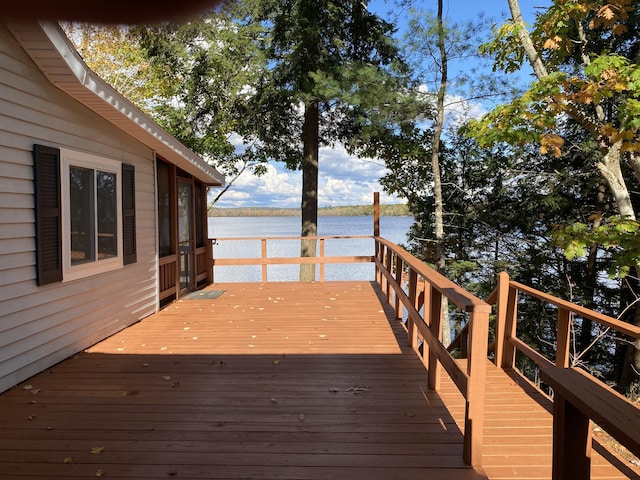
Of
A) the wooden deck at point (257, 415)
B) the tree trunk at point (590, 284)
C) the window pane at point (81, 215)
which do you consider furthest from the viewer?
the tree trunk at point (590, 284)

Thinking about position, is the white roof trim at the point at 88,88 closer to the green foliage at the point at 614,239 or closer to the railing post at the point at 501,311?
the railing post at the point at 501,311

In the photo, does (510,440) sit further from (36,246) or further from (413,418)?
(36,246)

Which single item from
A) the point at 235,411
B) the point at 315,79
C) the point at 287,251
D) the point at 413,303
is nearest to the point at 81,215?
the point at 235,411

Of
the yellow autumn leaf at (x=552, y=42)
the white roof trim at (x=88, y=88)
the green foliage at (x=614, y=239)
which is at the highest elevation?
the yellow autumn leaf at (x=552, y=42)

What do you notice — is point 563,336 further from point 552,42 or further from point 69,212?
point 552,42

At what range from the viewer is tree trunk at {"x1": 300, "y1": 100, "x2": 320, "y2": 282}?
11648 mm

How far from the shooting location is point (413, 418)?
3.04 meters

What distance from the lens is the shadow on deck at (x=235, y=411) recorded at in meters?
2.48

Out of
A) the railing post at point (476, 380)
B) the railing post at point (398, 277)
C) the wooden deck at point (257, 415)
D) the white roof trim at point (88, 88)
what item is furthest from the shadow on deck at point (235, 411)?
the white roof trim at point (88, 88)

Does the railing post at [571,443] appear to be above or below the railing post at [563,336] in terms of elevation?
above

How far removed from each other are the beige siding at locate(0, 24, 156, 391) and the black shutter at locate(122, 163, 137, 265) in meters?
0.34

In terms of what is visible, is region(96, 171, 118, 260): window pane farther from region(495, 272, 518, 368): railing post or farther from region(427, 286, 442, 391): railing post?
region(495, 272, 518, 368): railing post

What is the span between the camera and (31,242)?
12.6ft

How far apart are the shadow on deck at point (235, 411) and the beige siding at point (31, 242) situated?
0.76ft
